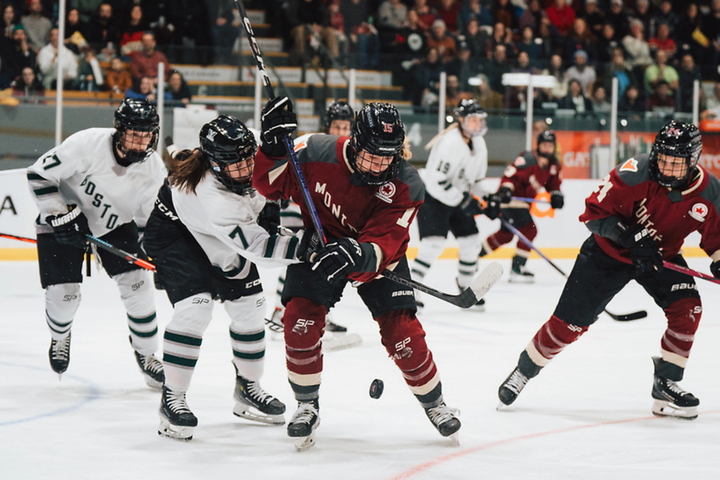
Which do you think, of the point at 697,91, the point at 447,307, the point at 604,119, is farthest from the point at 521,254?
the point at 697,91

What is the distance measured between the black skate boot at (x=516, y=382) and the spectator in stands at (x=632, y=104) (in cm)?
592

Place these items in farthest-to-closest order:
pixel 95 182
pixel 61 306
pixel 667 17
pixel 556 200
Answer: pixel 667 17 → pixel 556 200 → pixel 61 306 → pixel 95 182

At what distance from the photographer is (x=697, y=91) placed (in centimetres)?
899

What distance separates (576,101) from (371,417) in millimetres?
6093

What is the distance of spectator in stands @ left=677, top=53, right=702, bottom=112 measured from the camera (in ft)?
29.4

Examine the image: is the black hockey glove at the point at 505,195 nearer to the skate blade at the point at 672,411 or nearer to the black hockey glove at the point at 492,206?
the black hockey glove at the point at 492,206

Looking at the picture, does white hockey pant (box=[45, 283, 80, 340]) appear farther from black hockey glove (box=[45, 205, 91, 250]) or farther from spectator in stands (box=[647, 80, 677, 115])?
spectator in stands (box=[647, 80, 677, 115])

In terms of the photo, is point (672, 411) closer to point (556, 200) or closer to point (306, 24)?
point (556, 200)

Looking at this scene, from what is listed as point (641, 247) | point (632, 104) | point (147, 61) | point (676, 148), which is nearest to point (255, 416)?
point (641, 247)

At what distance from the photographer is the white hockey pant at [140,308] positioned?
3.43m

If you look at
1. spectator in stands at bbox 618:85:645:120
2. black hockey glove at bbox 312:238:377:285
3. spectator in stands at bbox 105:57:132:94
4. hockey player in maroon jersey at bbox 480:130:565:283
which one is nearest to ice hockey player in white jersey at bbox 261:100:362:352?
black hockey glove at bbox 312:238:377:285

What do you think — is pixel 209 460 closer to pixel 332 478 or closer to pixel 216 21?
pixel 332 478

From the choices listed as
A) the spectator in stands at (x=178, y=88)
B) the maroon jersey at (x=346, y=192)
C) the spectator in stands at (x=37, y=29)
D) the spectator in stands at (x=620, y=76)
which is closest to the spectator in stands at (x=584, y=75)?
the spectator in stands at (x=620, y=76)

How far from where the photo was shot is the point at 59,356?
11.5ft
